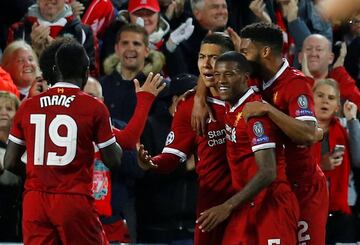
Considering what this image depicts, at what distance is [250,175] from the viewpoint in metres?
6.19

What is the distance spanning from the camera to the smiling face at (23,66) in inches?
360

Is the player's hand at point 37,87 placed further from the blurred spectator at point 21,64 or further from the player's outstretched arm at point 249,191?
the player's outstretched arm at point 249,191

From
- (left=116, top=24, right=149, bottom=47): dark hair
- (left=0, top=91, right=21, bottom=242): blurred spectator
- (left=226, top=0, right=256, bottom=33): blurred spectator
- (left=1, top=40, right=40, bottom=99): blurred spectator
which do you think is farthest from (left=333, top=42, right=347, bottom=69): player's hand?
(left=0, top=91, right=21, bottom=242): blurred spectator

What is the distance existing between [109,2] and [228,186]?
158 inches

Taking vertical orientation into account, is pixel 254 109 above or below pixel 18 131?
above

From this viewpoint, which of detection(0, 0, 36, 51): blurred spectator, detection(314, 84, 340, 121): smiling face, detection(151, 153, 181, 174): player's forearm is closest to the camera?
detection(151, 153, 181, 174): player's forearm

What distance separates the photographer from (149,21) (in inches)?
402

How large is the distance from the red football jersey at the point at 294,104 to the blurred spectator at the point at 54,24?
348cm

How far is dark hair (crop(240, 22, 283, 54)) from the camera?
632 centimetres

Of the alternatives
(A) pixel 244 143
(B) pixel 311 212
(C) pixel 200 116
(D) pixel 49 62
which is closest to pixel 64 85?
(D) pixel 49 62

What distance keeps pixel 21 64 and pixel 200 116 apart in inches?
123

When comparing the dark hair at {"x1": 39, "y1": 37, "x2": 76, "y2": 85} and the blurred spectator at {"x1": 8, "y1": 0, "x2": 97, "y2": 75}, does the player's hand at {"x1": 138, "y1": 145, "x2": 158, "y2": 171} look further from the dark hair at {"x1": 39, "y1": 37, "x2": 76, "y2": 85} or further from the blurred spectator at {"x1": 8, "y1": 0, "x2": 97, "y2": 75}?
the blurred spectator at {"x1": 8, "y1": 0, "x2": 97, "y2": 75}

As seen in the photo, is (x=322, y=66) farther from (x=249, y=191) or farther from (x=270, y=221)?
(x=249, y=191)

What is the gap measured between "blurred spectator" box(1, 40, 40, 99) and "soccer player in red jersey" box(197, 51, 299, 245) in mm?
3297
